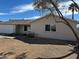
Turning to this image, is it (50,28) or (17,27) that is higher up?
(17,27)

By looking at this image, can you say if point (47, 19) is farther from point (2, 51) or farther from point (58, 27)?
point (2, 51)

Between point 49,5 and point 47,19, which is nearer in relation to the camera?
A: point 49,5

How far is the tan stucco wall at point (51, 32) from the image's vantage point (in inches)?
1365

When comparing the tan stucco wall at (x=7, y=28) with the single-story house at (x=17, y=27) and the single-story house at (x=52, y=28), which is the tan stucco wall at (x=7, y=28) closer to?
the single-story house at (x=17, y=27)

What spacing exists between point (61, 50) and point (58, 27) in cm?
1549

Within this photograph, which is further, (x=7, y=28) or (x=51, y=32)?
(x=7, y=28)

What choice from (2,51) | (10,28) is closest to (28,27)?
(10,28)

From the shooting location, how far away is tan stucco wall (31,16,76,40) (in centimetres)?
3468

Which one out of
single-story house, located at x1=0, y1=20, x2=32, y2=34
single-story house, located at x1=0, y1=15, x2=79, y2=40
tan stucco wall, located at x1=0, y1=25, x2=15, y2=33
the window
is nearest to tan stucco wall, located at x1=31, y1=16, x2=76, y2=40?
single-story house, located at x1=0, y1=15, x2=79, y2=40

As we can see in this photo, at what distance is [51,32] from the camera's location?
1410 inches

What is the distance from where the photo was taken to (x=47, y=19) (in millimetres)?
36750

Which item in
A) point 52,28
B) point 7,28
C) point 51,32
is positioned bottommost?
point 51,32

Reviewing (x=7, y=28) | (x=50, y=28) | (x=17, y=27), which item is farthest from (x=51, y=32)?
(x=7, y=28)

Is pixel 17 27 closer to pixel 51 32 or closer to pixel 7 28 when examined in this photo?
pixel 7 28
